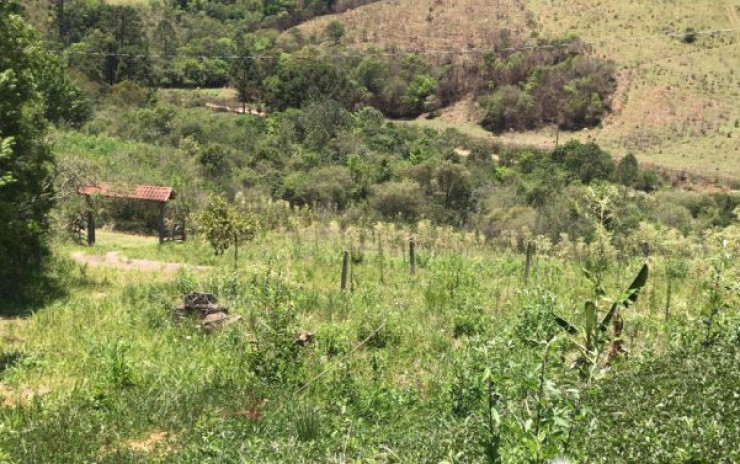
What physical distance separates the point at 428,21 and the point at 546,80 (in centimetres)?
2690

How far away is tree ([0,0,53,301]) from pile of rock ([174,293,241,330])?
351cm

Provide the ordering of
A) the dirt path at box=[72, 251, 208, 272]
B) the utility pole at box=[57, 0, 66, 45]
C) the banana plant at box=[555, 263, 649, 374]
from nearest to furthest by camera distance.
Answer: the banana plant at box=[555, 263, 649, 374] < the dirt path at box=[72, 251, 208, 272] < the utility pole at box=[57, 0, 66, 45]

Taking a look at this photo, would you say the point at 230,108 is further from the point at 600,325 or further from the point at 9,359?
the point at 600,325

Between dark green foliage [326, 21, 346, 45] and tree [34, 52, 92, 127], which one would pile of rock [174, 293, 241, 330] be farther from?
dark green foliage [326, 21, 346, 45]

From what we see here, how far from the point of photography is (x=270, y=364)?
26.2 ft

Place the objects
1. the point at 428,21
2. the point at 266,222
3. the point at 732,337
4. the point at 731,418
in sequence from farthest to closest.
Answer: the point at 428,21 < the point at 266,222 < the point at 732,337 < the point at 731,418

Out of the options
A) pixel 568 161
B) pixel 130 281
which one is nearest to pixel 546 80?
pixel 568 161

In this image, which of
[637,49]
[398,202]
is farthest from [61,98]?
[637,49]

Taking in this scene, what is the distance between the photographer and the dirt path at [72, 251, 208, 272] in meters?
16.4

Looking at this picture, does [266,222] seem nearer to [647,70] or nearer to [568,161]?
[568,161]

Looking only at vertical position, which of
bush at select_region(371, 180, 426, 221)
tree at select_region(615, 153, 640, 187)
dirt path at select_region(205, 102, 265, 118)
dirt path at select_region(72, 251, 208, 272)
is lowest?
bush at select_region(371, 180, 426, 221)

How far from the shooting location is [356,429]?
6.38 metres

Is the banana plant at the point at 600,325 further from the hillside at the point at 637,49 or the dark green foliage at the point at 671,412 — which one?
the hillside at the point at 637,49

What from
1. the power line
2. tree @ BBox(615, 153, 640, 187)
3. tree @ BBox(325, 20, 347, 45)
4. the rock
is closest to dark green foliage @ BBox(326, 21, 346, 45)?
tree @ BBox(325, 20, 347, 45)
